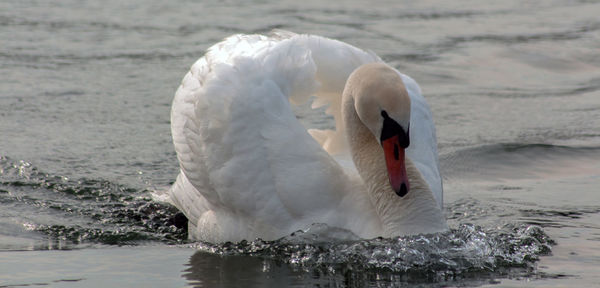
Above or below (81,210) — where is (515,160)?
above

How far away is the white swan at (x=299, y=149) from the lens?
5855 millimetres

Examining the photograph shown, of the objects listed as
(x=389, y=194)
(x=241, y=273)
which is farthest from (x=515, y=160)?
(x=241, y=273)

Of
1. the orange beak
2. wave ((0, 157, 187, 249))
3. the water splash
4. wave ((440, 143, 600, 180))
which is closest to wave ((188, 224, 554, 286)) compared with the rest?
the water splash

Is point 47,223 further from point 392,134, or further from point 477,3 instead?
point 477,3

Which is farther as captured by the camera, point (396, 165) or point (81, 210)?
point (81, 210)

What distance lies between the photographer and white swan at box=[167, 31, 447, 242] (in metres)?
5.86

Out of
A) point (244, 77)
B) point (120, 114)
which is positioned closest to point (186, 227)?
point (244, 77)

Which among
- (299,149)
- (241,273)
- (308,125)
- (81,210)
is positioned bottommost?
(241,273)

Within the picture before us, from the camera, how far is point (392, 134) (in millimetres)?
5770

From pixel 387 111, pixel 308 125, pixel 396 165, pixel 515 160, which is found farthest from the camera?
pixel 308 125

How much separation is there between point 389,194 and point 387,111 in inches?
20.8

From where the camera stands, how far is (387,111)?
18.6 ft

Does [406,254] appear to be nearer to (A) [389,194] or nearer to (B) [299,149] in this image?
(A) [389,194]

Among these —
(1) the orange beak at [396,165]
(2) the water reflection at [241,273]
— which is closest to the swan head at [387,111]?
(1) the orange beak at [396,165]
